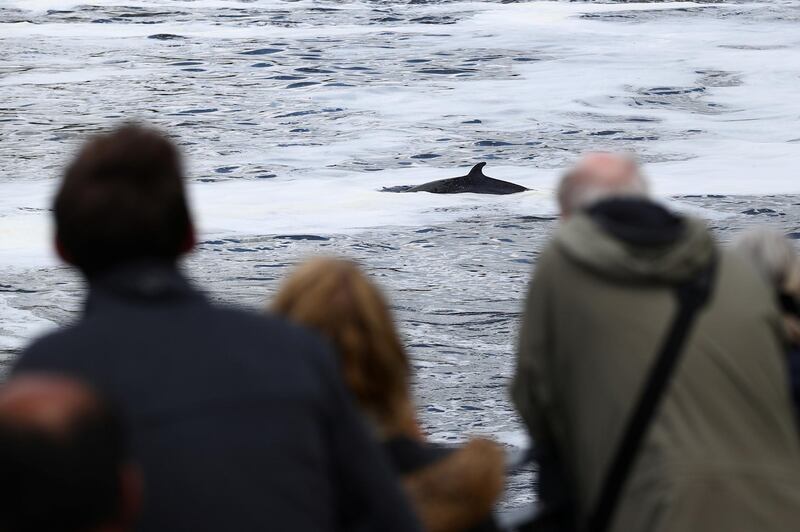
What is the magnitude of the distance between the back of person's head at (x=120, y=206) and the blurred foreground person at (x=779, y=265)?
1488 millimetres

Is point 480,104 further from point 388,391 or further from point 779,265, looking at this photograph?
point 388,391

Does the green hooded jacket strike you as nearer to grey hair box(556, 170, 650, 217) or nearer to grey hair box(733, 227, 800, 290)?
grey hair box(556, 170, 650, 217)

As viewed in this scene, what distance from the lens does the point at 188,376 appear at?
79.7 inches

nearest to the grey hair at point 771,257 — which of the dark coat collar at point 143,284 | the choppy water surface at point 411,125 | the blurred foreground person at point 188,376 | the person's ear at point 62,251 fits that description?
the blurred foreground person at point 188,376

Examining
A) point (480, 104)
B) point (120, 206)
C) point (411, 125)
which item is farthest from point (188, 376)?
point (480, 104)

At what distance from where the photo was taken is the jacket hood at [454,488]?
2580mm

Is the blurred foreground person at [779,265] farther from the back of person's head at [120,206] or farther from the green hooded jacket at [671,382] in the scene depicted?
the back of person's head at [120,206]

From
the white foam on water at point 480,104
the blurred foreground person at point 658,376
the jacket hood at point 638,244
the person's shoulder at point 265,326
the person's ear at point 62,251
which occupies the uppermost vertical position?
the person's ear at point 62,251

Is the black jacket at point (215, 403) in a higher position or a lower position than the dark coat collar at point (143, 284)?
lower

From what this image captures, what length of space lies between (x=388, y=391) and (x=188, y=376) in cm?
55

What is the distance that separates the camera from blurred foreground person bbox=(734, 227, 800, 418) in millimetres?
3166

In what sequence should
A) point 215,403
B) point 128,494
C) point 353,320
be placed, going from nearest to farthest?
point 128,494, point 215,403, point 353,320

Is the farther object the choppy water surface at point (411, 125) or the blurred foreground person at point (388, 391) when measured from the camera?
the choppy water surface at point (411, 125)

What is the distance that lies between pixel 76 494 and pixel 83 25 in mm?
30560
